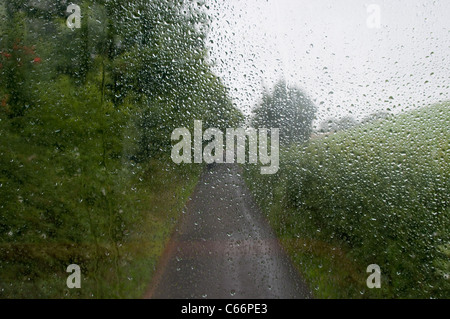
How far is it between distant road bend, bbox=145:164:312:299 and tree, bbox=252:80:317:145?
1.01ft

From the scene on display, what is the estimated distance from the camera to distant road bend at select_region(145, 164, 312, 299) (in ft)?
4.39

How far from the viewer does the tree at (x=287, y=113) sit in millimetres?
1402

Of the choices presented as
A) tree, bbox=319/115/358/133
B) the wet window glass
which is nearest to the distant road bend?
the wet window glass

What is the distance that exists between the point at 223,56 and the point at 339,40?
59 centimetres

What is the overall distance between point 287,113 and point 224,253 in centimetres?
77

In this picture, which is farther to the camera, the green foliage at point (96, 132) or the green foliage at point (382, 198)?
the green foliage at point (96, 132)

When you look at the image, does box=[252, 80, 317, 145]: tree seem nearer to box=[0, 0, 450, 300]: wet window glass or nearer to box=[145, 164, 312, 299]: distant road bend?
box=[0, 0, 450, 300]: wet window glass

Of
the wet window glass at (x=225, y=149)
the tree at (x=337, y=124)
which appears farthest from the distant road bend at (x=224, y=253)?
the tree at (x=337, y=124)

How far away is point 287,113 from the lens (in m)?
1.42

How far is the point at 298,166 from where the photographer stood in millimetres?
1396

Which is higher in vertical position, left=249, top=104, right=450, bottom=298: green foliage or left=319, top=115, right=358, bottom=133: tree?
left=319, top=115, right=358, bottom=133: tree

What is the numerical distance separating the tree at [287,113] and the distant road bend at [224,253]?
0.31 metres

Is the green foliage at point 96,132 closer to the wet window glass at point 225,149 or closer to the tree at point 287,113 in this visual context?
the wet window glass at point 225,149
